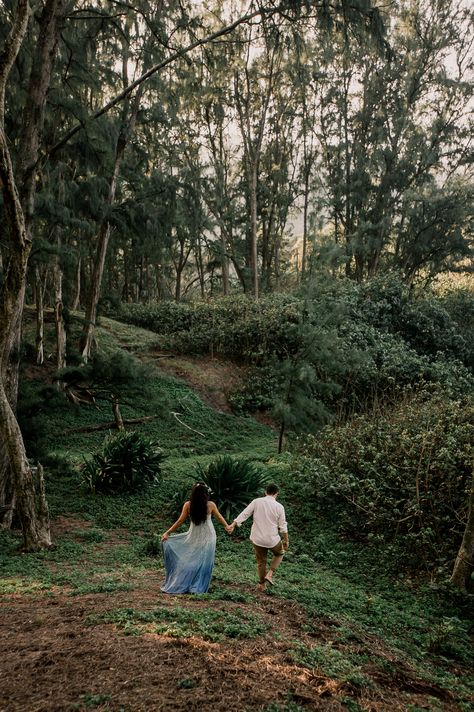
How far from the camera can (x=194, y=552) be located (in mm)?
5488

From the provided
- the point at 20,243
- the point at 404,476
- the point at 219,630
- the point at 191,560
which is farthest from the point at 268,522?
the point at 20,243

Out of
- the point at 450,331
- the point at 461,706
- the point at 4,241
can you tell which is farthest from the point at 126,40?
the point at 450,331

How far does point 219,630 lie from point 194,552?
1468mm

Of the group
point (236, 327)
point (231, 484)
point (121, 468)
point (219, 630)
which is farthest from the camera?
point (236, 327)

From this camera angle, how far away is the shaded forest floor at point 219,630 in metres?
3.13

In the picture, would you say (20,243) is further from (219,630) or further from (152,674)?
(152,674)

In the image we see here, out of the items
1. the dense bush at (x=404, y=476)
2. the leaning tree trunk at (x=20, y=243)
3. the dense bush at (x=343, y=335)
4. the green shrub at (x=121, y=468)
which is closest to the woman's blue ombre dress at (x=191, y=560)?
the leaning tree trunk at (x=20, y=243)

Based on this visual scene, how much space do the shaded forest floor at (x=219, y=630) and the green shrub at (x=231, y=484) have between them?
80cm

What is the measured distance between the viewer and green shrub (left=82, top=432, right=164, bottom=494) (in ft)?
33.9

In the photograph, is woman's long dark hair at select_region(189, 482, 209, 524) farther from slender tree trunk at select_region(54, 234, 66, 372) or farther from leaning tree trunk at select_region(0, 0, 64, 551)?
slender tree trunk at select_region(54, 234, 66, 372)

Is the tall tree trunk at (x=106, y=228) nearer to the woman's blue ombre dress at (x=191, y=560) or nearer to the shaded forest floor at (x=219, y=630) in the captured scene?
the shaded forest floor at (x=219, y=630)

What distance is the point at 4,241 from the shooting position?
9.23 metres

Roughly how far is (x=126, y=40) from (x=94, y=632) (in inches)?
389

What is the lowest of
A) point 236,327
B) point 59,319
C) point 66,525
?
point 66,525
